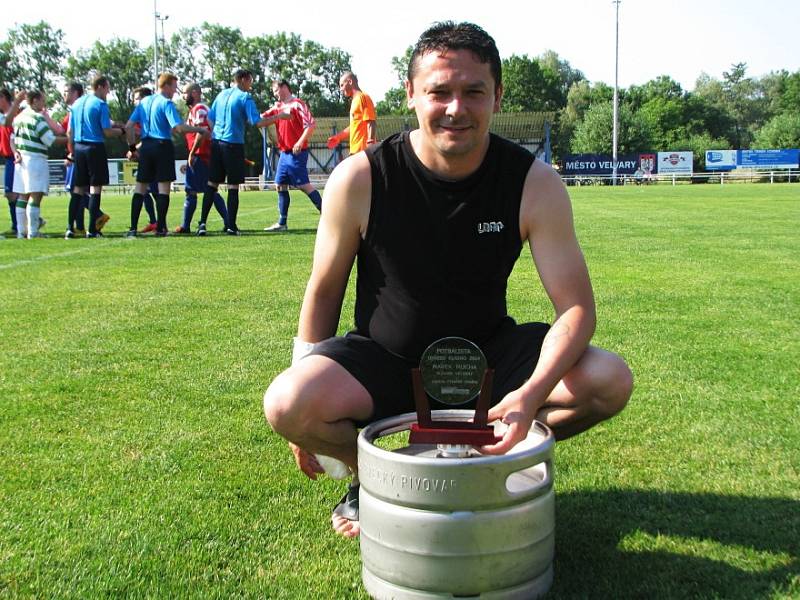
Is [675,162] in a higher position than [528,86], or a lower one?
lower

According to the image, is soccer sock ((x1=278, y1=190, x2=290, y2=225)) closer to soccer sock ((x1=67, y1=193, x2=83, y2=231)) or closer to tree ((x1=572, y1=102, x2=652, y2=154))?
soccer sock ((x1=67, y1=193, x2=83, y2=231))

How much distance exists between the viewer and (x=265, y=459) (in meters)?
3.28

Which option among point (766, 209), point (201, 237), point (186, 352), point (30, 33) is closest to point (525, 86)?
point (30, 33)

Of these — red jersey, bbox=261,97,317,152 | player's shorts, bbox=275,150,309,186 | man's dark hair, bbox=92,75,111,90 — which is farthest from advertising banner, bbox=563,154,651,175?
man's dark hair, bbox=92,75,111,90

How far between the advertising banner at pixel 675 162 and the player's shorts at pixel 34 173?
48.4 metres

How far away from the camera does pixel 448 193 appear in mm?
2803

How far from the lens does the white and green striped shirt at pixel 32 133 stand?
1262 cm

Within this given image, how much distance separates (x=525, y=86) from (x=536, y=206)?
99964 mm

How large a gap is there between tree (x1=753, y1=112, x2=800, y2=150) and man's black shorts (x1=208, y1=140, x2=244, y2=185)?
61.7 meters

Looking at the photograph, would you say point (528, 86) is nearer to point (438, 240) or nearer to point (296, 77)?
point (296, 77)

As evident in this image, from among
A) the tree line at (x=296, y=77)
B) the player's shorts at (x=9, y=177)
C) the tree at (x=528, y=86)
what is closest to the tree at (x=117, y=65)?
the tree line at (x=296, y=77)

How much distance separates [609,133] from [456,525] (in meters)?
70.7

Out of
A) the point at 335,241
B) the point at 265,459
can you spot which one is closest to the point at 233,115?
the point at 265,459

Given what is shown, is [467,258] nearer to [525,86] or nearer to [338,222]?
[338,222]
